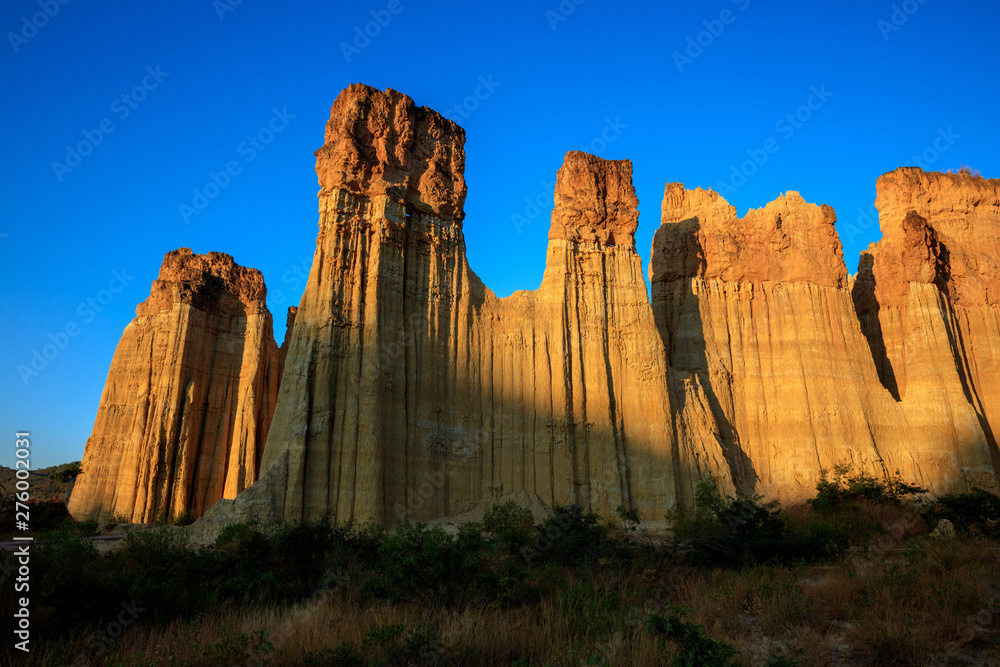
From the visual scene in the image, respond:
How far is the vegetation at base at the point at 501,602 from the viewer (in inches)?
303

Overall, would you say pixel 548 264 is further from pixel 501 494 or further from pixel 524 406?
pixel 501 494

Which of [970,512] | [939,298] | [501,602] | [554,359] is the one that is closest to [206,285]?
[554,359]

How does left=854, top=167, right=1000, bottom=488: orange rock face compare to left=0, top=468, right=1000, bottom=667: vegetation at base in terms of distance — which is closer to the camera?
left=0, top=468, right=1000, bottom=667: vegetation at base

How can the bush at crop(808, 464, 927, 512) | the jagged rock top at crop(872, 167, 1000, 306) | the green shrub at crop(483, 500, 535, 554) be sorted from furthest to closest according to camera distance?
the jagged rock top at crop(872, 167, 1000, 306)
the bush at crop(808, 464, 927, 512)
the green shrub at crop(483, 500, 535, 554)

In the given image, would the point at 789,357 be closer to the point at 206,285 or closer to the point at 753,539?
the point at 753,539

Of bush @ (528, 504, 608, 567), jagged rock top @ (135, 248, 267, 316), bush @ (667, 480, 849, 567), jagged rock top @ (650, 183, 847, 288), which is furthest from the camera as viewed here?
jagged rock top @ (650, 183, 847, 288)

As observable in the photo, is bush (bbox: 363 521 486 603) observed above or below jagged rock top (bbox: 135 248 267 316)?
below

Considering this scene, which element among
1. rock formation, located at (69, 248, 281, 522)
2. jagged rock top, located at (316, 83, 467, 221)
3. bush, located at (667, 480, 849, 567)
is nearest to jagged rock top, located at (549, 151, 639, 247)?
jagged rock top, located at (316, 83, 467, 221)

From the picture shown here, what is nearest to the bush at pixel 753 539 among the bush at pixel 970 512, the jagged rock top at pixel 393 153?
the bush at pixel 970 512

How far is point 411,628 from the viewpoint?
27.3ft

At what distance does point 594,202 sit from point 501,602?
24430 mm

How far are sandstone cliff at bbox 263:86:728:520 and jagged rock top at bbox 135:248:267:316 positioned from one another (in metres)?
11.2

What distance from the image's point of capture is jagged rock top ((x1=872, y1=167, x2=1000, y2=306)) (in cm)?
3644

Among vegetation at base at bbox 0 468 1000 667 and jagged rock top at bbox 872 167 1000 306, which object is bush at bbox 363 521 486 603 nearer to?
vegetation at base at bbox 0 468 1000 667
